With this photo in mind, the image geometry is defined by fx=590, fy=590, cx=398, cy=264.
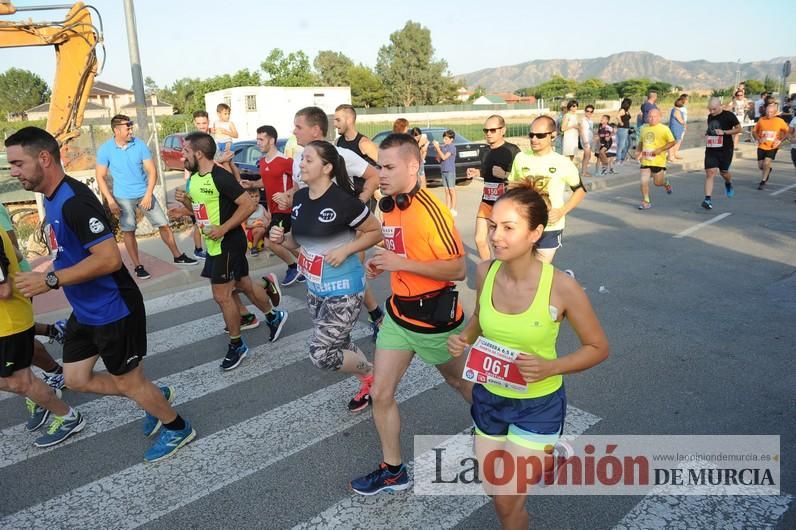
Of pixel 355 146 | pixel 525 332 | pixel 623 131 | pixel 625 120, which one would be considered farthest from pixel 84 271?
pixel 623 131

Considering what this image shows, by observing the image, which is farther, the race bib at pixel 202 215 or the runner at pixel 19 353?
the race bib at pixel 202 215

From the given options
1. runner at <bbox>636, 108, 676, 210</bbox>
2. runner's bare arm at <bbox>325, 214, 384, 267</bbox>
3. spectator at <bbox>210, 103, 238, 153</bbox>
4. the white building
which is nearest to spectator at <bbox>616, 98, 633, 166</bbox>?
runner at <bbox>636, 108, 676, 210</bbox>

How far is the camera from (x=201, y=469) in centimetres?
373

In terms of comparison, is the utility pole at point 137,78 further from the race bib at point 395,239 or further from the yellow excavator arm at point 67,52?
the race bib at point 395,239

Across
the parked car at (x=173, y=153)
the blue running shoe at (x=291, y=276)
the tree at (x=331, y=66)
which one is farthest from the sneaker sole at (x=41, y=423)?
the tree at (x=331, y=66)

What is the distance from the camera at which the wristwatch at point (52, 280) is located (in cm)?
327

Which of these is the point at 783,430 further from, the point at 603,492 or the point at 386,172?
the point at 386,172

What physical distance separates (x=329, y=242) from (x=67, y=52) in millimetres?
9139

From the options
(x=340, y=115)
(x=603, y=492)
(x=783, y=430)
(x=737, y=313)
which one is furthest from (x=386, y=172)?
(x=737, y=313)

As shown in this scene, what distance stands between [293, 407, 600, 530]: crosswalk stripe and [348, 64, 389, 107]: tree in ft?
300

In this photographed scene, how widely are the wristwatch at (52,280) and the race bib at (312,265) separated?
1426 mm

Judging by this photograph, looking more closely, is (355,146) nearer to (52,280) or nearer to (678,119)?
(52,280)

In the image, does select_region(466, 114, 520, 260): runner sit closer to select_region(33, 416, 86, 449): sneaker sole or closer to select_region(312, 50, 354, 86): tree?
select_region(33, 416, 86, 449): sneaker sole

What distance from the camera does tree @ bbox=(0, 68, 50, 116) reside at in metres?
82.7
